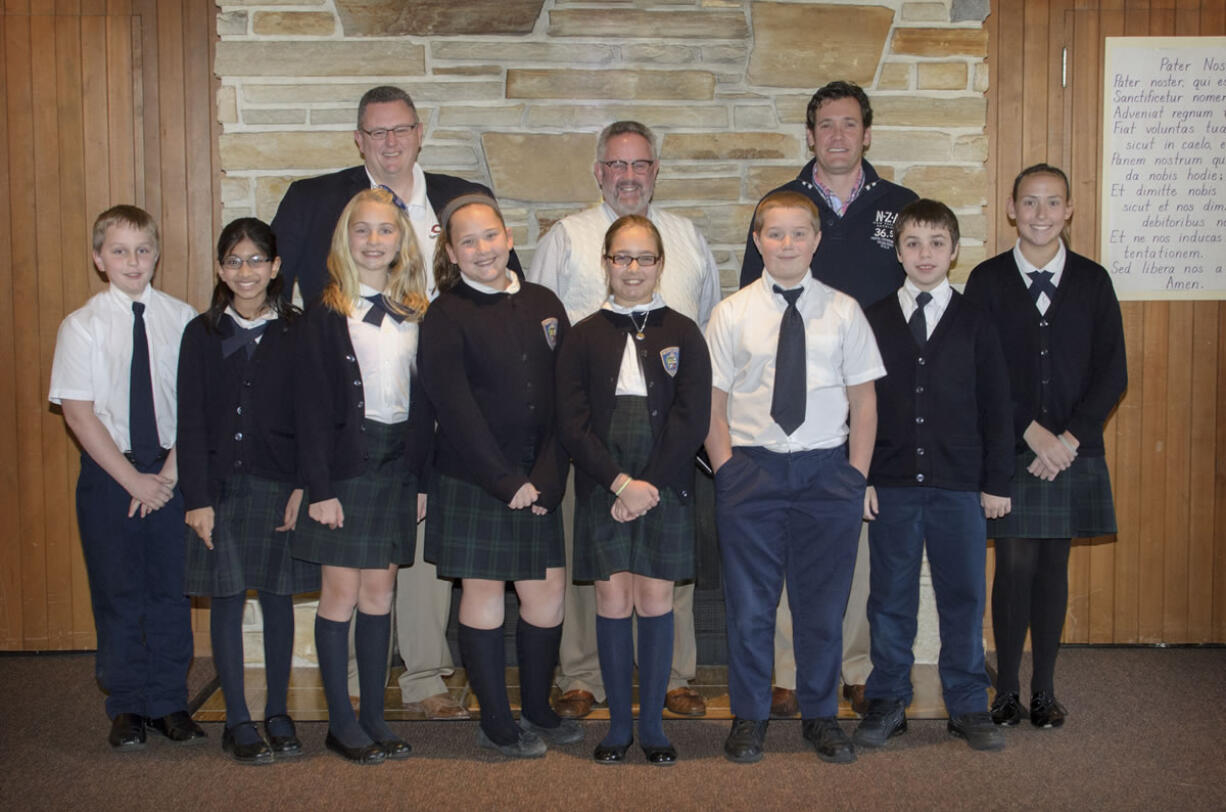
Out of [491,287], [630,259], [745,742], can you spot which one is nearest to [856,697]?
[745,742]

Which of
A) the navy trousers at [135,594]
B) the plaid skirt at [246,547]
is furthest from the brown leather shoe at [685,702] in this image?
the navy trousers at [135,594]

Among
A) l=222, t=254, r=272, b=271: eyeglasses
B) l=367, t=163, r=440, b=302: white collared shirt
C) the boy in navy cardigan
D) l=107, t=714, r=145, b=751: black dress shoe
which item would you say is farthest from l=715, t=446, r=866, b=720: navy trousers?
l=107, t=714, r=145, b=751: black dress shoe

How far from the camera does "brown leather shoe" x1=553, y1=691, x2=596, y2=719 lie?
123 inches

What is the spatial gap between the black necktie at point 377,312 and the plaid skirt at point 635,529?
A: 2.00ft

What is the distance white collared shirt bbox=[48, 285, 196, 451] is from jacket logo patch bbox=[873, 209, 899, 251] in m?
2.00

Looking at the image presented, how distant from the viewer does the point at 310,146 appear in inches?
143

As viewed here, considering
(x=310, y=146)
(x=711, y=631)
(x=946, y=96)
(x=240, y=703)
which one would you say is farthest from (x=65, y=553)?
(x=946, y=96)

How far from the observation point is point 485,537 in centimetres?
277

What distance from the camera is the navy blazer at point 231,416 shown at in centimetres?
283

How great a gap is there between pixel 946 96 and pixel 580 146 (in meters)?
1.21

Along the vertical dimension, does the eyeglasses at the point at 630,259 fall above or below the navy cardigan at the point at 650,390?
above

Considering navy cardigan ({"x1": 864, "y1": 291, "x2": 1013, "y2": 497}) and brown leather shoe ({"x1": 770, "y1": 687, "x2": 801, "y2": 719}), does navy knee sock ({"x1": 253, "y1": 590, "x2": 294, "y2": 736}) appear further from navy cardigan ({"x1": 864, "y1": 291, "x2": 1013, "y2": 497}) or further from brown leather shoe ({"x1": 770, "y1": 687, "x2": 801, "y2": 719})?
navy cardigan ({"x1": 864, "y1": 291, "x2": 1013, "y2": 497})

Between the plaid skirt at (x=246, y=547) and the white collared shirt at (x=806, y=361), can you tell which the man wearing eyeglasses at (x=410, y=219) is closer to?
the plaid skirt at (x=246, y=547)

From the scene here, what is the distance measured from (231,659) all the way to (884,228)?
2.16 meters
